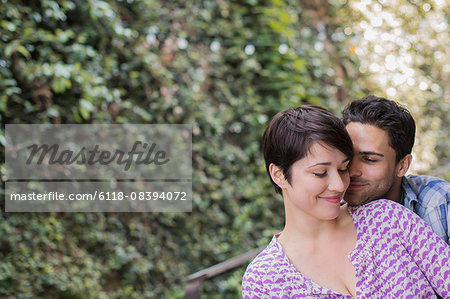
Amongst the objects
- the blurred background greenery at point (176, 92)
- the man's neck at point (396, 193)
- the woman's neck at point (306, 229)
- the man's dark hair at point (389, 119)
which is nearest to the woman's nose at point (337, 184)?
the woman's neck at point (306, 229)

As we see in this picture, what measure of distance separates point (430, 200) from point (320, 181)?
0.49 meters

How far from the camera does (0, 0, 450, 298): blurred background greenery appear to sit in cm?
320

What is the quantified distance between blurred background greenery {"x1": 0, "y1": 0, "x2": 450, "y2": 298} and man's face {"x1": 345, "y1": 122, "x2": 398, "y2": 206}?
2216 mm

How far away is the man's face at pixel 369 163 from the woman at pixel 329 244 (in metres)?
0.09

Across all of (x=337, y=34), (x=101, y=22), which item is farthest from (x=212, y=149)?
(x=337, y=34)

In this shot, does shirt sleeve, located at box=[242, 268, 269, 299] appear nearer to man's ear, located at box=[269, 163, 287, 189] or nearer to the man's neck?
man's ear, located at box=[269, 163, 287, 189]

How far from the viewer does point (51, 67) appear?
3.18 metres

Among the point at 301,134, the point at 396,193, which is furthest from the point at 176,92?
the point at 301,134

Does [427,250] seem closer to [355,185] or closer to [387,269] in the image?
[387,269]

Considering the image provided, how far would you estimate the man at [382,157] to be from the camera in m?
1.65

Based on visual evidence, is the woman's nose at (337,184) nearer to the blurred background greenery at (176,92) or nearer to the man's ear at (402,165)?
the man's ear at (402,165)

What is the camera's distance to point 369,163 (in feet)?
5.45

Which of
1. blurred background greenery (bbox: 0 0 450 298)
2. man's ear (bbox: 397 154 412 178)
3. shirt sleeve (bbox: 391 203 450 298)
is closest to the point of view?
shirt sleeve (bbox: 391 203 450 298)

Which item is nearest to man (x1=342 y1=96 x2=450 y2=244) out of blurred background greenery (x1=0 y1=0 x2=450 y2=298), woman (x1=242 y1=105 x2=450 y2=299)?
woman (x1=242 y1=105 x2=450 y2=299)
